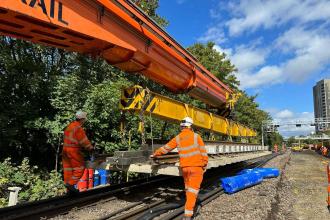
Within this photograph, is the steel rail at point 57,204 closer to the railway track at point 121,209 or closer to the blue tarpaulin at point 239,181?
the railway track at point 121,209

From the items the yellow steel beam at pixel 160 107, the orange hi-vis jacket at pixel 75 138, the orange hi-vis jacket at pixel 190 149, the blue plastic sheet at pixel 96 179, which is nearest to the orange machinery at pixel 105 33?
the yellow steel beam at pixel 160 107

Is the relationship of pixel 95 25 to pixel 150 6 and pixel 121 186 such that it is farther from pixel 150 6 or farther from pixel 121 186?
pixel 150 6

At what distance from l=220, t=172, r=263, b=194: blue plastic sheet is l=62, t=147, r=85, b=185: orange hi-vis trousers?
3.85 metres

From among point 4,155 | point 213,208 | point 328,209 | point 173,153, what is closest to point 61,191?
point 4,155

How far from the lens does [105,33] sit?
206 inches

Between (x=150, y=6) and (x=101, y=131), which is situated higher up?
(x=150, y=6)

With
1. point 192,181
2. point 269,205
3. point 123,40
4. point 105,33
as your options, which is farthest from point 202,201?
point 105,33

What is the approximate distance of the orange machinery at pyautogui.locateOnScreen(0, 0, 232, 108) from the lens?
13.6ft

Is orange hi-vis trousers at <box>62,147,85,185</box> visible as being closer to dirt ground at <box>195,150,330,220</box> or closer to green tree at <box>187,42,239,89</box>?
dirt ground at <box>195,150,330,220</box>

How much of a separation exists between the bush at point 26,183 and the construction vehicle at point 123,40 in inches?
189

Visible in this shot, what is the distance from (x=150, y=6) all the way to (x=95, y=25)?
16.8 m

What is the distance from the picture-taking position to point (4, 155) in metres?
12.7

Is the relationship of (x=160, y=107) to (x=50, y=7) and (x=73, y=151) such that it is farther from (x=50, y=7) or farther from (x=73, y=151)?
(x=50, y=7)

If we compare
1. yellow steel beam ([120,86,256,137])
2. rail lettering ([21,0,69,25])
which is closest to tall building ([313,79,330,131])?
yellow steel beam ([120,86,256,137])
